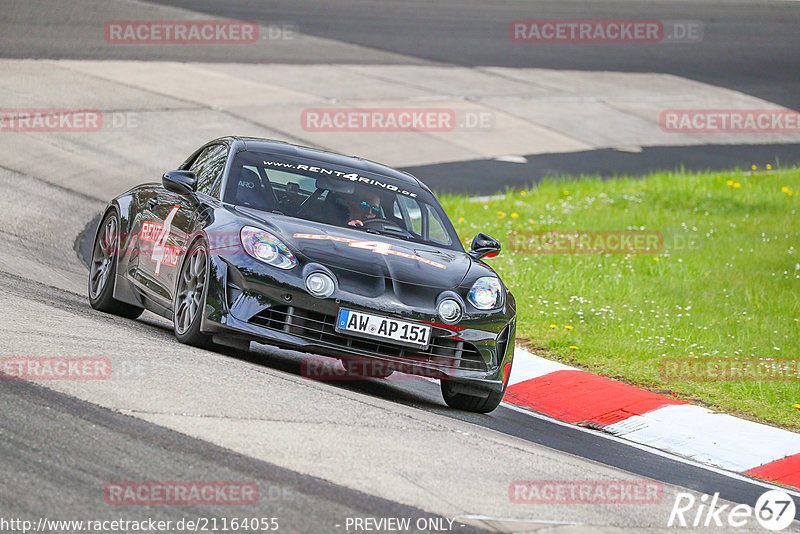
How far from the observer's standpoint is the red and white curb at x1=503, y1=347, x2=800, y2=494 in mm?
7652

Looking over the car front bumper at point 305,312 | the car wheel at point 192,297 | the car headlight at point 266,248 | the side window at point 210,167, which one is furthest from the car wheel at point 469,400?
the side window at point 210,167

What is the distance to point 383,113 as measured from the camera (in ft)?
67.9

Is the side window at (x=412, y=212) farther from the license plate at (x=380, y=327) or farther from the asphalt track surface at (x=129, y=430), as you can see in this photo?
the license plate at (x=380, y=327)

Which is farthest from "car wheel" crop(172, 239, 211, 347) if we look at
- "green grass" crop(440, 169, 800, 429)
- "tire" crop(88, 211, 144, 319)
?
"green grass" crop(440, 169, 800, 429)

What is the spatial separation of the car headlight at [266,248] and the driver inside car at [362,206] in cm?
90

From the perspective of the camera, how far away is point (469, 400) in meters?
7.82

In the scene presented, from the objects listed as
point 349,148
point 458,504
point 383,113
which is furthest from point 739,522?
point 383,113

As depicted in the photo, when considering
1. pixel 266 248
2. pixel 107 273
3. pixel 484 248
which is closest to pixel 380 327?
pixel 266 248

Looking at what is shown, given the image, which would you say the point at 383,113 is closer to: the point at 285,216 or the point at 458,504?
the point at 285,216

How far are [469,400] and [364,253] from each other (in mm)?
1232

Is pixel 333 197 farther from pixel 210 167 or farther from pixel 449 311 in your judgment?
pixel 449 311

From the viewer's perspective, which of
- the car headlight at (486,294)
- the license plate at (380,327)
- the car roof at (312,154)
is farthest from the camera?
the car roof at (312,154)

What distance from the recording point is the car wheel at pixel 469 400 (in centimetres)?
773

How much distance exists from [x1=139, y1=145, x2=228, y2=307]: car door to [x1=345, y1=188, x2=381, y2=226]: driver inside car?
897 mm
